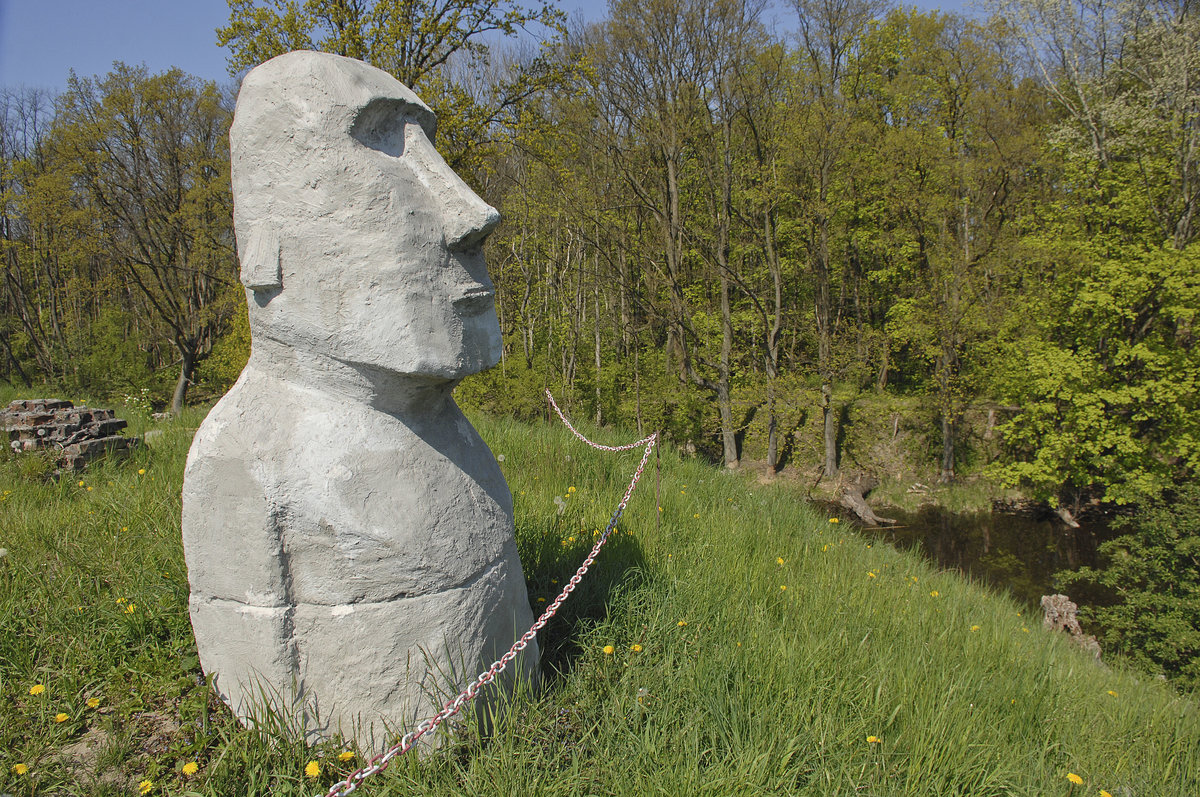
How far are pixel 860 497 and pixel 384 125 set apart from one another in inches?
674

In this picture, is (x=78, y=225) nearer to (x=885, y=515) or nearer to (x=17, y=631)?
(x=17, y=631)

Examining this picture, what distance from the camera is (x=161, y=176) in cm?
1886

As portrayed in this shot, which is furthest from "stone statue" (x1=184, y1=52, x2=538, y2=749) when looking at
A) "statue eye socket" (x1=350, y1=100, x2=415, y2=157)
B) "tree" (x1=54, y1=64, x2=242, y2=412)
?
"tree" (x1=54, y1=64, x2=242, y2=412)

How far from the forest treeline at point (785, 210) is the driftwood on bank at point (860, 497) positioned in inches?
30.5

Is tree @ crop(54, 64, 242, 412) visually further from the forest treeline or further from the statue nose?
the statue nose

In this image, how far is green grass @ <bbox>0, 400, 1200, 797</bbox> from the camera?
2330 millimetres

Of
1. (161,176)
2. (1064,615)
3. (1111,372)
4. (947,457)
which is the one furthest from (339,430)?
(161,176)

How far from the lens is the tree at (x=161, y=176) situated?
1695 centimetres

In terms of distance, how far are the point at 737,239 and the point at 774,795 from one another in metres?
20.6

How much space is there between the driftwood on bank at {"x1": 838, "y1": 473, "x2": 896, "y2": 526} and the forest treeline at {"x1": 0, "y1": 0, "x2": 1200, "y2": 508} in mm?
774

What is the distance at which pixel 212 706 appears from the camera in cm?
257

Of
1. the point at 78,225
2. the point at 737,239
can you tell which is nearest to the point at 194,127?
the point at 78,225

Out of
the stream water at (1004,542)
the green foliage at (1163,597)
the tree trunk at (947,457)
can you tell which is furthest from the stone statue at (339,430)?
the tree trunk at (947,457)

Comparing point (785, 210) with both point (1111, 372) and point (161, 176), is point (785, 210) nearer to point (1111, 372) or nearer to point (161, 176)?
point (1111, 372)
